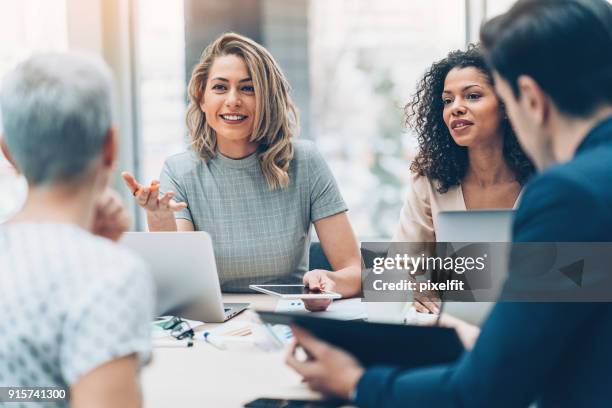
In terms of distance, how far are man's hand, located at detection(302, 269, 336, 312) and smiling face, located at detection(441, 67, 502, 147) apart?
0.68 metres

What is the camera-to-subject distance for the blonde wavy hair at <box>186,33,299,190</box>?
2594 mm

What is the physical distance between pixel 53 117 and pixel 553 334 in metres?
0.76

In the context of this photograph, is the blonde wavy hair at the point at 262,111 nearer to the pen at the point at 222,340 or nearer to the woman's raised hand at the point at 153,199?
the woman's raised hand at the point at 153,199

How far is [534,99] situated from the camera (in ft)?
3.56

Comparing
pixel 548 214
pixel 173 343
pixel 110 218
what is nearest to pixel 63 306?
pixel 110 218

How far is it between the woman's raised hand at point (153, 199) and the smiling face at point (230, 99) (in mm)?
490

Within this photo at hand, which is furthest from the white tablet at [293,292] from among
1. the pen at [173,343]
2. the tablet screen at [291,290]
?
the pen at [173,343]

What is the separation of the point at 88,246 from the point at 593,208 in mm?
695

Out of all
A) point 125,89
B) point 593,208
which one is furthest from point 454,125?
point 125,89

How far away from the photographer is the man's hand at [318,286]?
1996mm

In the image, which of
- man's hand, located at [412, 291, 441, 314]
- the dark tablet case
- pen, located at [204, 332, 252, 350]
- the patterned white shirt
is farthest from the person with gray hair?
man's hand, located at [412, 291, 441, 314]

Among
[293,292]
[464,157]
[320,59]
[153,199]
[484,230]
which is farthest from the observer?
[320,59]

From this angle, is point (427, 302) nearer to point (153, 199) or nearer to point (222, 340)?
point (222, 340)

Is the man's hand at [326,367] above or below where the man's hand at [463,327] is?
above
